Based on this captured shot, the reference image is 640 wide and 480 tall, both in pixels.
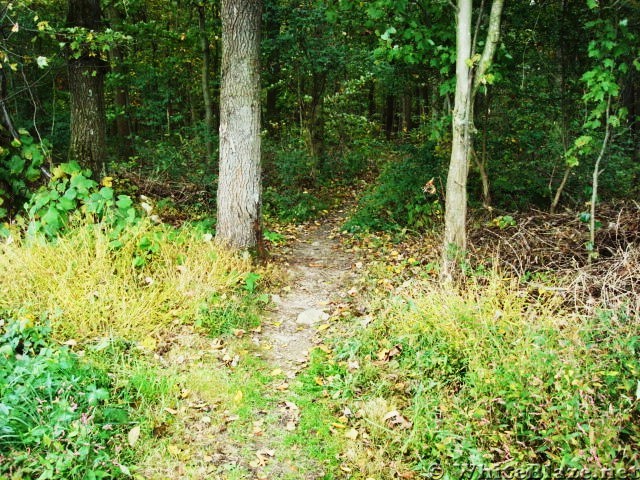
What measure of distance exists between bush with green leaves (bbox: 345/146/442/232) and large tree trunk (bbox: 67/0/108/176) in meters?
4.90

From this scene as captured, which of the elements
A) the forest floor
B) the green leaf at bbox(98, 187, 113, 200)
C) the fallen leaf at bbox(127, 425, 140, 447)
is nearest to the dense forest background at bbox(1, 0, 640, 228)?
the green leaf at bbox(98, 187, 113, 200)

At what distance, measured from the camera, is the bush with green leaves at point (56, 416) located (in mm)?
3072

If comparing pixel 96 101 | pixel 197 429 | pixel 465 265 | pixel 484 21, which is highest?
pixel 484 21

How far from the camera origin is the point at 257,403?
4219 millimetres

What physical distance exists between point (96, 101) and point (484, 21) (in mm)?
6598

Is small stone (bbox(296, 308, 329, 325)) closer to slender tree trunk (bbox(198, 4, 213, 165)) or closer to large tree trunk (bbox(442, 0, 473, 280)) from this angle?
large tree trunk (bbox(442, 0, 473, 280))

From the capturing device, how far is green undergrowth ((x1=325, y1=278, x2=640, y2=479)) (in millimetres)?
3090

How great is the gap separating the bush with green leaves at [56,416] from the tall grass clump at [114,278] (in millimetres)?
572

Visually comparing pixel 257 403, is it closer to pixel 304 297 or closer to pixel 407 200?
pixel 304 297

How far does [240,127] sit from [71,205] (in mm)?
2414

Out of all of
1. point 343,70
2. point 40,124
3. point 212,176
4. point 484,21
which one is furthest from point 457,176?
point 40,124

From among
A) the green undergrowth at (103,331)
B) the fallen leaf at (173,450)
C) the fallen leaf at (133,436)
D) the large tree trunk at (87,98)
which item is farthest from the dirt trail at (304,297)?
the large tree trunk at (87,98)

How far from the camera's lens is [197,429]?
3.82 meters

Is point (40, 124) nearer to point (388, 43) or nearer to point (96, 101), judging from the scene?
point (96, 101)
